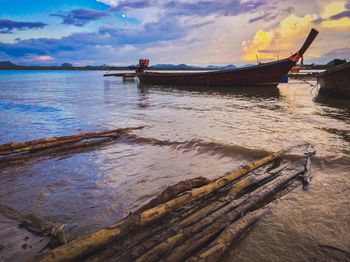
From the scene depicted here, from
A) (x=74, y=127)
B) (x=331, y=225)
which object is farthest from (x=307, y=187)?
(x=74, y=127)

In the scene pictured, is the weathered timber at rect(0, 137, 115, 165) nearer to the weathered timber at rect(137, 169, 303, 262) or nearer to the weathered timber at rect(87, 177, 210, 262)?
the weathered timber at rect(87, 177, 210, 262)

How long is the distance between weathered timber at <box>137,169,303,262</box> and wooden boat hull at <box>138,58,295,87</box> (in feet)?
75.8

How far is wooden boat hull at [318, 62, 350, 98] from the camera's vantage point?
604 inches

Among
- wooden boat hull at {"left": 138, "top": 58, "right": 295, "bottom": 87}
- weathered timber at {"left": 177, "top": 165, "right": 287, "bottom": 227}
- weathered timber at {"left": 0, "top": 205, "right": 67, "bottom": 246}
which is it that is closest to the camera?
weathered timber at {"left": 177, "top": 165, "right": 287, "bottom": 227}

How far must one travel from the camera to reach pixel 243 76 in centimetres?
2606

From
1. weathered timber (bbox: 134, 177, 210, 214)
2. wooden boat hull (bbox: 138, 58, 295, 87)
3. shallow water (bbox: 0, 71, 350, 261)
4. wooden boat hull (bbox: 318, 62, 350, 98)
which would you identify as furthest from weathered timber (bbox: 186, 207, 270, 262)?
wooden boat hull (bbox: 138, 58, 295, 87)

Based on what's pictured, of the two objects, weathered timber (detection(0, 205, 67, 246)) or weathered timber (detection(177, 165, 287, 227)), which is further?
weathered timber (detection(0, 205, 67, 246))

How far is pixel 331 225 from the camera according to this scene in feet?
11.5

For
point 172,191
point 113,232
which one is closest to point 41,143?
point 172,191

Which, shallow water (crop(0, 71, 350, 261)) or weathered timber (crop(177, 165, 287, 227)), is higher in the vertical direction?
weathered timber (crop(177, 165, 287, 227))

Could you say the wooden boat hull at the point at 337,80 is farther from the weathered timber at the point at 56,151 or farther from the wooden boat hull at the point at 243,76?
the weathered timber at the point at 56,151

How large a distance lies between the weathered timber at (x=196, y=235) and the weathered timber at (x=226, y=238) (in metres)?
0.07

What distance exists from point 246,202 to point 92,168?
352 centimetres

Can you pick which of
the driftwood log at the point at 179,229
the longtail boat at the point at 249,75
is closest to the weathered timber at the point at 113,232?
the driftwood log at the point at 179,229
